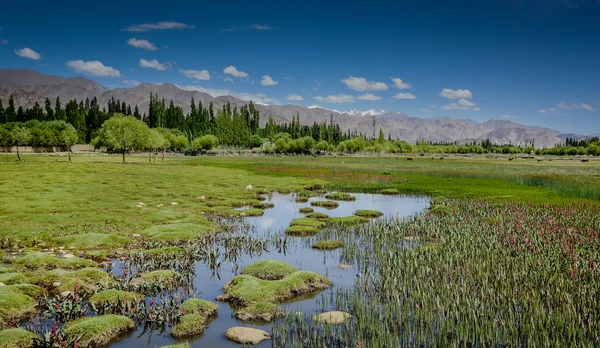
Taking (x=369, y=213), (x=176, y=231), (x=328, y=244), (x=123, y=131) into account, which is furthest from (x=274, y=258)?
(x=123, y=131)

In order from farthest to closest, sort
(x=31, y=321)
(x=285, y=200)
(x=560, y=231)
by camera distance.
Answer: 1. (x=285, y=200)
2. (x=560, y=231)
3. (x=31, y=321)

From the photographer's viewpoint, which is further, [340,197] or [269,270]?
[340,197]

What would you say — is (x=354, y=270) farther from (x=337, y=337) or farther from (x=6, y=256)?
(x=6, y=256)

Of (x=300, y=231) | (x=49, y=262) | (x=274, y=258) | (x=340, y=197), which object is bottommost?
(x=274, y=258)

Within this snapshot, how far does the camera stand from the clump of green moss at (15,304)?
1110 cm

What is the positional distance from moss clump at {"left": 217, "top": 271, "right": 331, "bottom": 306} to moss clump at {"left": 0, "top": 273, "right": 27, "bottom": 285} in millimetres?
6938

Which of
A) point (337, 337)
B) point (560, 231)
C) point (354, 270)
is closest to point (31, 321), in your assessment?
point (337, 337)

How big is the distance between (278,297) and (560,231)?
1626cm

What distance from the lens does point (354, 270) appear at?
16469 millimetres

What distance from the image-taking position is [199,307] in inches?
473

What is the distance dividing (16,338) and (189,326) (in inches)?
161

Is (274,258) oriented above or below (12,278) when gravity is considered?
below

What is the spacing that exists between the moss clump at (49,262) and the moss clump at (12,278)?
1701mm

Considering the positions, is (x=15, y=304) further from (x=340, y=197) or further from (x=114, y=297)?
(x=340, y=197)
